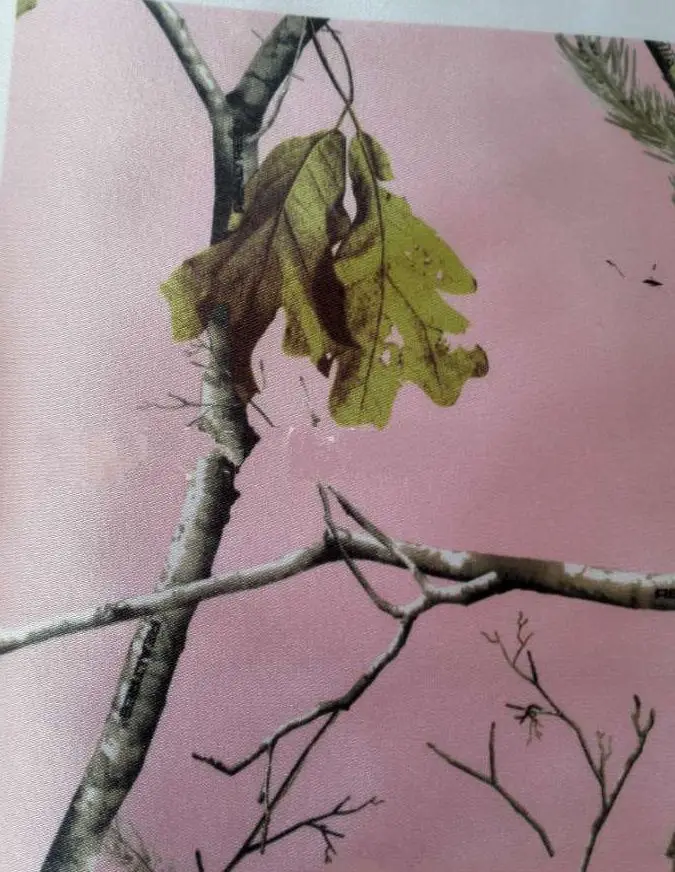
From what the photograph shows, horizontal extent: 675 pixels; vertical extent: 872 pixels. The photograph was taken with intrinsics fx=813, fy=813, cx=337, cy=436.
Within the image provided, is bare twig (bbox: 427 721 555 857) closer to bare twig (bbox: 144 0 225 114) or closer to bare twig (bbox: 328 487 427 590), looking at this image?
bare twig (bbox: 328 487 427 590)

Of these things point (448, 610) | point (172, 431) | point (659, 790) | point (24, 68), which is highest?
point (24, 68)

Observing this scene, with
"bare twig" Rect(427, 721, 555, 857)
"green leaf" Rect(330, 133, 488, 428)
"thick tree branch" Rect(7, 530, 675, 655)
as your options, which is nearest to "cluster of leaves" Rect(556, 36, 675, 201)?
"green leaf" Rect(330, 133, 488, 428)

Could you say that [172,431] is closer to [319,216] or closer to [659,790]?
[319,216]

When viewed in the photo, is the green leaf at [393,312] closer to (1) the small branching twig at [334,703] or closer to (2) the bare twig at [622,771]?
(1) the small branching twig at [334,703]

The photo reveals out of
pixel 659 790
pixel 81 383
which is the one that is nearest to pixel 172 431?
→ pixel 81 383

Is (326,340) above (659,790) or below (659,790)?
above

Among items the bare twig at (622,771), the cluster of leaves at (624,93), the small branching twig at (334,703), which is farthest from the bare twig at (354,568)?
the cluster of leaves at (624,93)
